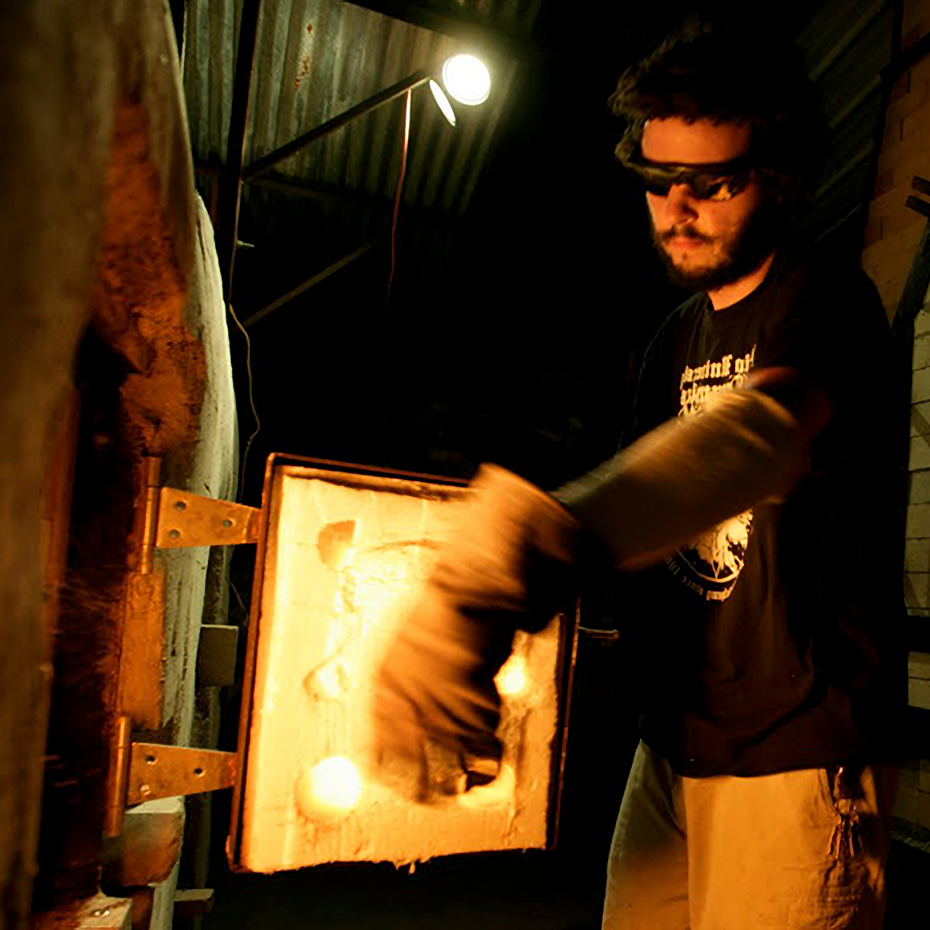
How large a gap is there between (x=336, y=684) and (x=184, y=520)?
465 mm

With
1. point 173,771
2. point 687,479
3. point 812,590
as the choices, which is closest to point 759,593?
point 812,590

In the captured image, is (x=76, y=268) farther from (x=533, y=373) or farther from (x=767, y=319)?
(x=533, y=373)

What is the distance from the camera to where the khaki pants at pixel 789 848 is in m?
1.48

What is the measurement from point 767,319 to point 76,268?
5.32 feet

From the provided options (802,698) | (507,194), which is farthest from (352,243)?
(802,698)

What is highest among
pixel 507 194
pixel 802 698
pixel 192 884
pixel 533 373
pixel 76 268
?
pixel 507 194

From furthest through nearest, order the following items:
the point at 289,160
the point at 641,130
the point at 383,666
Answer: the point at 289,160
the point at 641,130
the point at 383,666

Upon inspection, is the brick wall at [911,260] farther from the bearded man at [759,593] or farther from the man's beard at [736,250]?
the man's beard at [736,250]

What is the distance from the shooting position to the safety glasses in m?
1.65

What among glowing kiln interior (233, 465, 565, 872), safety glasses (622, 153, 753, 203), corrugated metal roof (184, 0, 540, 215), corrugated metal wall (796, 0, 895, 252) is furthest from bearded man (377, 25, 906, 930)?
corrugated metal wall (796, 0, 895, 252)

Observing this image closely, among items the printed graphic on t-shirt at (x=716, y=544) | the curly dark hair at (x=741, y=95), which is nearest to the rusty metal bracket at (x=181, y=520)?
the printed graphic on t-shirt at (x=716, y=544)

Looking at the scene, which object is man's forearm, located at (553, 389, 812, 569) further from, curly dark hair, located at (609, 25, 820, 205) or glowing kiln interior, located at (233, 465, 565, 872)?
curly dark hair, located at (609, 25, 820, 205)

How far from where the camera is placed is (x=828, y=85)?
615 centimetres

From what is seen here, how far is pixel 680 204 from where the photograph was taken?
5.71 feet
